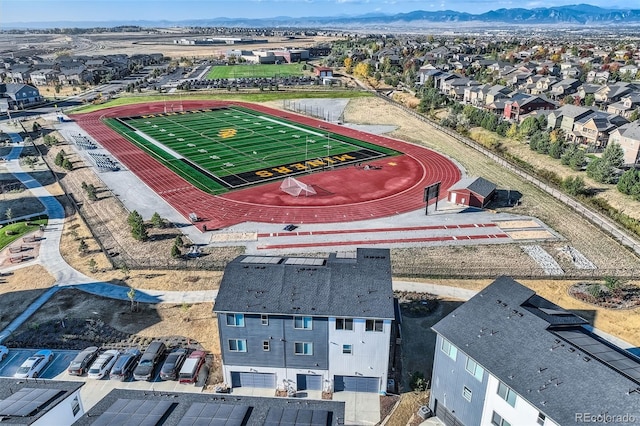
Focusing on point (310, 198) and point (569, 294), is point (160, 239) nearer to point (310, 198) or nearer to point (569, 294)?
point (310, 198)

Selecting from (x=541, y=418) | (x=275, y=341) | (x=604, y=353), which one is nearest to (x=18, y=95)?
(x=275, y=341)

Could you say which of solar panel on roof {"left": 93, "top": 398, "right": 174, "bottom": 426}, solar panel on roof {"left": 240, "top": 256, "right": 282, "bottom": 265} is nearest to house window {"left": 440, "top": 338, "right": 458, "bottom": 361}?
solar panel on roof {"left": 240, "top": 256, "right": 282, "bottom": 265}

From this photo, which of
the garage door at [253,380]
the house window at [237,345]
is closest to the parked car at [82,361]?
the garage door at [253,380]

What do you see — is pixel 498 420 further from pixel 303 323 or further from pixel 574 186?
pixel 574 186

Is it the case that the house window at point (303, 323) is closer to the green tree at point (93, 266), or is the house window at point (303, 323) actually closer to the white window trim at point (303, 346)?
the white window trim at point (303, 346)

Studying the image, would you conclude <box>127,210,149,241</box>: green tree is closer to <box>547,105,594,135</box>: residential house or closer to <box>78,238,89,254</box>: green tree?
<box>78,238,89,254</box>: green tree

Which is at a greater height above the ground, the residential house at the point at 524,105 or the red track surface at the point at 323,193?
the residential house at the point at 524,105
